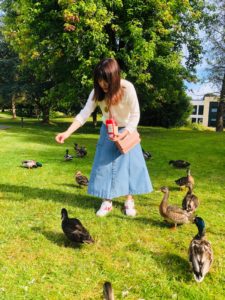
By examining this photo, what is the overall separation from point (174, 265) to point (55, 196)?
4.65 m

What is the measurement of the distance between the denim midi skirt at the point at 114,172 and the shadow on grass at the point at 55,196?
0.96 metres

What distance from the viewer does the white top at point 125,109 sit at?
749 centimetres

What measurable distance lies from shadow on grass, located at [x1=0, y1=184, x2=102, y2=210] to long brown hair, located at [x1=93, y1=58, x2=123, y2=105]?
275cm

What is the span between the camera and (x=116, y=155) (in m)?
8.02

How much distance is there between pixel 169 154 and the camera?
19.4 metres

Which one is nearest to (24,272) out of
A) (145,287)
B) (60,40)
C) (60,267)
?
(60,267)

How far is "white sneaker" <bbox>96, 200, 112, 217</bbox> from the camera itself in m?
8.19

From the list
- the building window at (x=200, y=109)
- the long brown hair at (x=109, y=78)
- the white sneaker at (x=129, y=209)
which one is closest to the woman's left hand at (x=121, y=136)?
the long brown hair at (x=109, y=78)

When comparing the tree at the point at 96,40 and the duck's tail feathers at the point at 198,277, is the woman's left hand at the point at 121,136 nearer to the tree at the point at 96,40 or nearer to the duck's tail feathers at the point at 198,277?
the duck's tail feathers at the point at 198,277

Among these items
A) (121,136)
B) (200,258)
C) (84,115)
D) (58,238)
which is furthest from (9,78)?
(200,258)

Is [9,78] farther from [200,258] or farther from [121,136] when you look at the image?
[200,258]

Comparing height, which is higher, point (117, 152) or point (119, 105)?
point (119, 105)

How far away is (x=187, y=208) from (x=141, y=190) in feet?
3.53

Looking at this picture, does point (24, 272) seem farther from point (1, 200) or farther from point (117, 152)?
point (1, 200)
